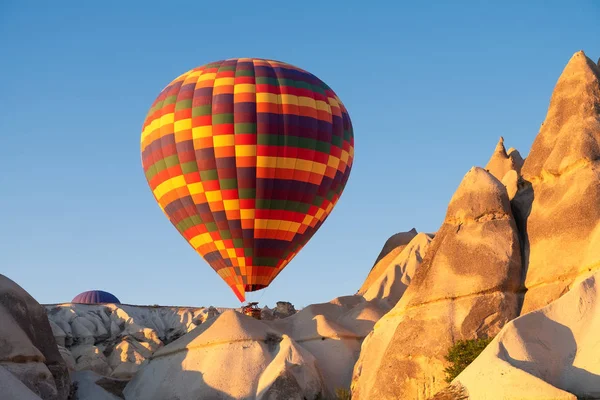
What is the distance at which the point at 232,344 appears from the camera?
115ft

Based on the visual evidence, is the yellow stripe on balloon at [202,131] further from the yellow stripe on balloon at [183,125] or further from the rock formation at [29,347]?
the rock formation at [29,347]

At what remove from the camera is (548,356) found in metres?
21.0

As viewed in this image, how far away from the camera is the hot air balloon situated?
1512 inches

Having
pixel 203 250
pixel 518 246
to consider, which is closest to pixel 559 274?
pixel 518 246

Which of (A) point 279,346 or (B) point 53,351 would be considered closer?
(B) point 53,351

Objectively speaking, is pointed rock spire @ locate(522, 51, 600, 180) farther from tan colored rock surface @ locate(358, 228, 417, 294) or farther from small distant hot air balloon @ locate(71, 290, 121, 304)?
small distant hot air balloon @ locate(71, 290, 121, 304)

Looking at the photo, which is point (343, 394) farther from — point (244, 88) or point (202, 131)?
point (244, 88)

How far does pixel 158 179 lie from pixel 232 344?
8737 millimetres

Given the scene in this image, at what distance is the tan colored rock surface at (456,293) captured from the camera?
25250 mm

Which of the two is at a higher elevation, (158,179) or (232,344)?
(158,179)

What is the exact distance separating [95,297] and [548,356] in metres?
76.3

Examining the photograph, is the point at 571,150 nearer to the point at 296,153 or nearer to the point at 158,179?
the point at 296,153

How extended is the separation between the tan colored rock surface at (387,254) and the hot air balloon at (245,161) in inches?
179

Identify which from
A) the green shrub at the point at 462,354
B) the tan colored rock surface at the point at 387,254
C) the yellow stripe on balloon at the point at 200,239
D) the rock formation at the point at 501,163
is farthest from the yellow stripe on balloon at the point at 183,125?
the green shrub at the point at 462,354
